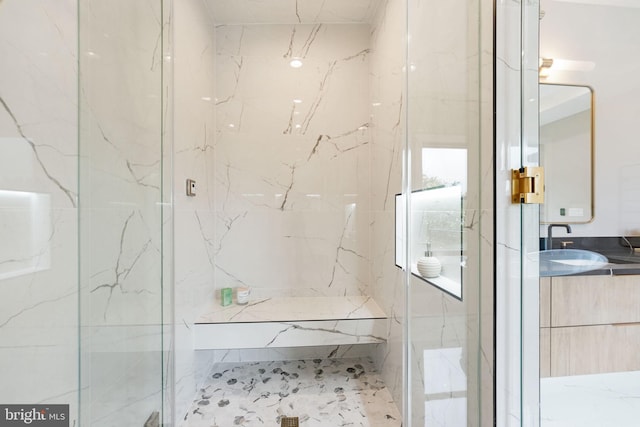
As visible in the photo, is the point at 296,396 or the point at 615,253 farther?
the point at 296,396

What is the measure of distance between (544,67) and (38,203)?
1.26m

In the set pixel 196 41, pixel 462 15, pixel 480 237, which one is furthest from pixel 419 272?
pixel 196 41

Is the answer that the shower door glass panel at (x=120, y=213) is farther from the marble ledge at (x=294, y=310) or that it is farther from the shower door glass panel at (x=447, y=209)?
the shower door glass panel at (x=447, y=209)

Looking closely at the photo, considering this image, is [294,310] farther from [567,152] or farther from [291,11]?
[291,11]

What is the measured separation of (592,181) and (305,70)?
6.35 ft

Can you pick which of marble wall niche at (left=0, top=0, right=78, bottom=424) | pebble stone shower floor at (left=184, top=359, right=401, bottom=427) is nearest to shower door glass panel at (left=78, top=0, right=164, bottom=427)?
marble wall niche at (left=0, top=0, right=78, bottom=424)

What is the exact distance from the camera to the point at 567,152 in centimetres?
66

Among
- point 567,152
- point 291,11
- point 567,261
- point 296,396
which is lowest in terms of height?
point 296,396

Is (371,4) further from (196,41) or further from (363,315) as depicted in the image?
(363,315)

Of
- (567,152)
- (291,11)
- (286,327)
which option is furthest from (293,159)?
(567,152)

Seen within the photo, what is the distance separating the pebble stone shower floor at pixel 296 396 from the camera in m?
1.43

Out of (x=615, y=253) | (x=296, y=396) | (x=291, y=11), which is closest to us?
(x=615, y=253)

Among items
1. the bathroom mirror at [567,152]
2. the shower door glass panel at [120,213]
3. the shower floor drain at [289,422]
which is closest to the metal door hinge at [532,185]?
the bathroom mirror at [567,152]

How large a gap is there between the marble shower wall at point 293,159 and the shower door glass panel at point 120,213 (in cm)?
90
